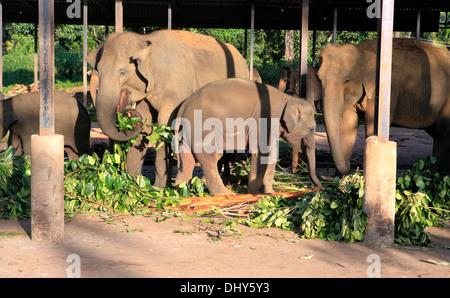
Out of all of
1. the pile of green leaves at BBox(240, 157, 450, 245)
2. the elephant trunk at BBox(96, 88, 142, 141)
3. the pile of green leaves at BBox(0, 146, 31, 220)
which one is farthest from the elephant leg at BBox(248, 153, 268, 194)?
the pile of green leaves at BBox(0, 146, 31, 220)

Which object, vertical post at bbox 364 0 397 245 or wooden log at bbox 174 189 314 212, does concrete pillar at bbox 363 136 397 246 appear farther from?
wooden log at bbox 174 189 314 212

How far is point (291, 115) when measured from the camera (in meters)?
8.46

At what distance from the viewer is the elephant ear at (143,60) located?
8578 mm

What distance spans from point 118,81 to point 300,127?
250cm

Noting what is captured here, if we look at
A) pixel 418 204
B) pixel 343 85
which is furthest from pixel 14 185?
pixel 343 85

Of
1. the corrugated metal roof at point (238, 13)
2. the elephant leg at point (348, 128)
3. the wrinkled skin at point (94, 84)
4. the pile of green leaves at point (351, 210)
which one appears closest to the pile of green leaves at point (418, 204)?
the pile of green leaves at point (351, 210)

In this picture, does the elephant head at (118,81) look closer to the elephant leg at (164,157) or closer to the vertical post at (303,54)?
the elephant leg at (164,157)

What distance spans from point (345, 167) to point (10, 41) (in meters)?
30.7

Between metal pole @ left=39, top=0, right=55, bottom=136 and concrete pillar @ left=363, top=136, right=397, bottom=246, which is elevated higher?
metal pole @ left=39, top=0, right=55, bottom=136

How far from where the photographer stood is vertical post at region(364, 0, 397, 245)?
6.21 m

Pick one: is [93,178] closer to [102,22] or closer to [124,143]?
[124,143]

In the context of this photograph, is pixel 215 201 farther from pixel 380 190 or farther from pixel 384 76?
pixel 384 76

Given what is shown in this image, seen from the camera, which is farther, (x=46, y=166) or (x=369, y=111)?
(x=369, y=111)

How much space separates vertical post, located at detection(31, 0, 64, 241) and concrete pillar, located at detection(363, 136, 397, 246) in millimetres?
2997
